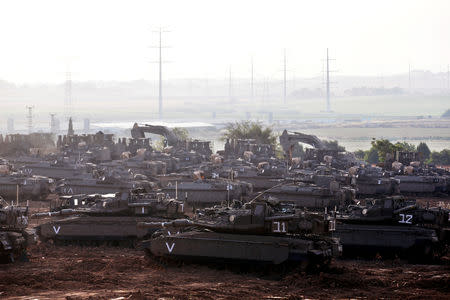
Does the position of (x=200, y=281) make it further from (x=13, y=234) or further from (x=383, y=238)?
(x=383, y=238)

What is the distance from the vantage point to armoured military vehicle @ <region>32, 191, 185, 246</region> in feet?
102

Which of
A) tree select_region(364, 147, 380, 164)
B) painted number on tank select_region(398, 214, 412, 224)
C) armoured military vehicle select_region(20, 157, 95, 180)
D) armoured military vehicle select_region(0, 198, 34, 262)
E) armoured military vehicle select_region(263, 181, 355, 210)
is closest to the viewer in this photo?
armoured military vehicle select_region(0, 198, 34, 262)

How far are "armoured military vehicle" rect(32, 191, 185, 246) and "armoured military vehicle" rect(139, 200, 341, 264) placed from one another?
459cm

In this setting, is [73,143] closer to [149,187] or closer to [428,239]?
[149,187]

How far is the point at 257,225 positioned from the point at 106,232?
7666mm

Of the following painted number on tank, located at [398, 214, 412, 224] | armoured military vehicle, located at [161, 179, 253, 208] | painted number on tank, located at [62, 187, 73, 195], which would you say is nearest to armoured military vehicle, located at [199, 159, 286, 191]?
armoured military vehicle, located at [161, 179, 253, 208]

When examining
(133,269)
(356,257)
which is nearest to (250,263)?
(133,269)

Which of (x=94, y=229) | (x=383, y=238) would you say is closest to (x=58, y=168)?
(x=94, y=229)

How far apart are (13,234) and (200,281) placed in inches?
257

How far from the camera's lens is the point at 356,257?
29.5 metres

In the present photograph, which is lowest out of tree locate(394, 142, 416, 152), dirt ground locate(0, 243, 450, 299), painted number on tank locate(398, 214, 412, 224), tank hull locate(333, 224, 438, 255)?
dirt ground locate(0, 243, 450, 299)

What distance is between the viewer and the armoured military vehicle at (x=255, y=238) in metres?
25.0

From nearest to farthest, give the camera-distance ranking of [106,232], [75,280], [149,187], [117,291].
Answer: [117,291] < [75,280] < [106,232] < [149,187]

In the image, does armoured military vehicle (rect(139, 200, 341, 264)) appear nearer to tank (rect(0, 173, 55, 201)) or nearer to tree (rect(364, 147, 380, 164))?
tank (rect(0, 173, 55, 201))
